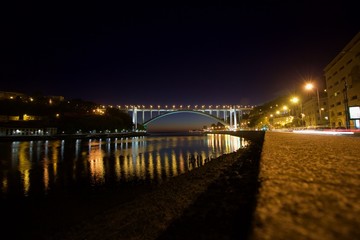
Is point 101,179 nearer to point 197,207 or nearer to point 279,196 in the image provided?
point 197,207

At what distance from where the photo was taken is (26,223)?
8750mm

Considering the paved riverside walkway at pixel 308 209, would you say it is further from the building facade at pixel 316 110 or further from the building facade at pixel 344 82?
the building facade at pixel 316 110

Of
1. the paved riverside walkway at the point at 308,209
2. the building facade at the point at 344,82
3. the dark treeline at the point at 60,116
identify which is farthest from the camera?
the dark treeline at the point at 60,116

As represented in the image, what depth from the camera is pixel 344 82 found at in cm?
4397

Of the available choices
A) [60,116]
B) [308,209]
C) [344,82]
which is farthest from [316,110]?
[60,116]

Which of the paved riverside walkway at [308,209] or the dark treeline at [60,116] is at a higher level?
the dark treeline at [60,116]

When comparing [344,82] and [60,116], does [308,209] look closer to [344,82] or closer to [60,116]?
[344,82]

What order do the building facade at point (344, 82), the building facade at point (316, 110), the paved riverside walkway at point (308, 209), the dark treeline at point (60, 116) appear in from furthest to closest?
1. the dark treeline at point (60, 116)
2. the building facade at point (316, 110)
3. the building facade at point (344, 82)
4. the paved riverside walkway at point (308, 209)

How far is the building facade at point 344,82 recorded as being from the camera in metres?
38.8

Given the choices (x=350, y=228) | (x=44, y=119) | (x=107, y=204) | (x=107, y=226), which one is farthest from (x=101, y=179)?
(x=44, y=119)

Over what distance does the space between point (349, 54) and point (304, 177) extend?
51.3 meters

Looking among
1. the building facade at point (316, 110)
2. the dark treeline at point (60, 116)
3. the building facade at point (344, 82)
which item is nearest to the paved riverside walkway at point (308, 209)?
the building facade at point (344, 82)

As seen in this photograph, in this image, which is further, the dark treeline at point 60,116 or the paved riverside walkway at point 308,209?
the dark treeline at point 60,116

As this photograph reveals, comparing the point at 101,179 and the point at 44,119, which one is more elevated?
the point at 44,119
